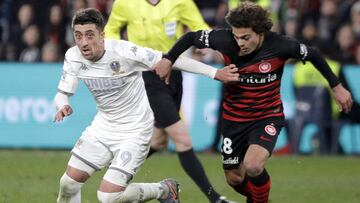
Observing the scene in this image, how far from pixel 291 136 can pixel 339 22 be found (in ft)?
8.28

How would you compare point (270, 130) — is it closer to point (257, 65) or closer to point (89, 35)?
point (257, 65)

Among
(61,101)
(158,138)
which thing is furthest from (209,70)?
(158,138)

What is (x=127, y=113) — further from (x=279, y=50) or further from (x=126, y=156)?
(x=279, y=50)

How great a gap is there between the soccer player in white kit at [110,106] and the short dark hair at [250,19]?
0.43 meters

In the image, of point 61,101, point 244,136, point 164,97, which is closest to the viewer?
point 61,101

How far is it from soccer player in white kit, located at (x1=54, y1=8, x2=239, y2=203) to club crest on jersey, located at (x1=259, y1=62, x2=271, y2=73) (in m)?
0.34

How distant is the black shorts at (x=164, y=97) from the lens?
11.6 meters

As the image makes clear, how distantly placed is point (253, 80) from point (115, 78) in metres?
1.25

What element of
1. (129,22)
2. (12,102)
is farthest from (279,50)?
(12,102)

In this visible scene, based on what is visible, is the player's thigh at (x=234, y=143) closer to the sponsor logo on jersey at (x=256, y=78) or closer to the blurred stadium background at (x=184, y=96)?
the sponsor logo on jersey at (x=256, y=78)

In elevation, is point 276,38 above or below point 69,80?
above

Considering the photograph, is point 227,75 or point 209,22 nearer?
point 227,75

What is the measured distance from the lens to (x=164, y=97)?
11641mm

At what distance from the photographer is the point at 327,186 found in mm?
13281
